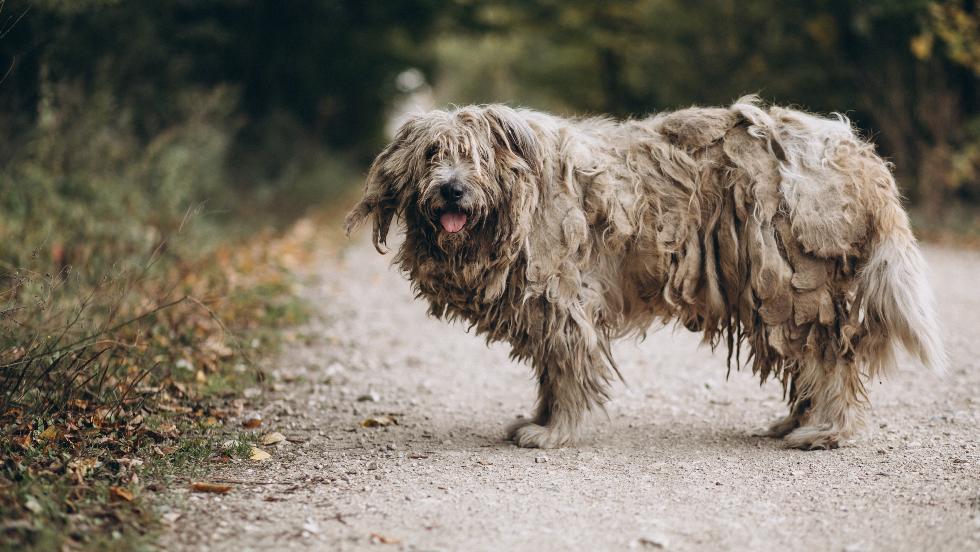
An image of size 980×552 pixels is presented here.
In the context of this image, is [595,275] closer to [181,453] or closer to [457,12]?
[181,453]

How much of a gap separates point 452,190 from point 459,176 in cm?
9

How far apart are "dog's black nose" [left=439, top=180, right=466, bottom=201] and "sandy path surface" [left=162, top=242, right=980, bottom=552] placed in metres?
1.46

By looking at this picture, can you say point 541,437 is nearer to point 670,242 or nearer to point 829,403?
point 670,242

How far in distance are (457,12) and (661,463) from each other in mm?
15966

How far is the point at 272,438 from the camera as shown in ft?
17.5

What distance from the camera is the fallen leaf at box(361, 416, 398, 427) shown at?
5.81 m

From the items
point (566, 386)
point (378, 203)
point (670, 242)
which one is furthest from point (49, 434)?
point (670, 242)

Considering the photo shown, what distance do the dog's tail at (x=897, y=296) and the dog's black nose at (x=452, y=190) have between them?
2.27m

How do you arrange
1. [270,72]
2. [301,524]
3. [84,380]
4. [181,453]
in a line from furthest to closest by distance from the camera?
[270,72] < [84,380] < [181,453] < [301,524]

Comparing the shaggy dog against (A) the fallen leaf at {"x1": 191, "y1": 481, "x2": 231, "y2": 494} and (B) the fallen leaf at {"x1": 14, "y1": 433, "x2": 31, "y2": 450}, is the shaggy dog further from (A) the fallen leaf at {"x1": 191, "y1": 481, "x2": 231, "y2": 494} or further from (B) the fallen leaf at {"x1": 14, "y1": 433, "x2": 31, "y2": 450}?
(B) the fallen leaf at {"x1": 14, "y1": 433, "x2": 31, "y2": 450}

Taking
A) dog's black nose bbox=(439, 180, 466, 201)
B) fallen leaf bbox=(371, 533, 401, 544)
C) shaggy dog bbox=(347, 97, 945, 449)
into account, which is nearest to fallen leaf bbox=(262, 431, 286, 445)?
shaggy dog bbox=(347, 97, 945, 449)

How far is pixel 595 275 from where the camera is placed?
5195 millimetres

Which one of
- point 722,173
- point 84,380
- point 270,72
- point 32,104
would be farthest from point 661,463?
point 270,72

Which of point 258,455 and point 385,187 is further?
point 385,187
